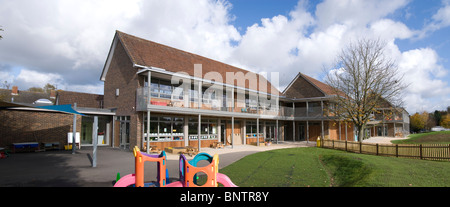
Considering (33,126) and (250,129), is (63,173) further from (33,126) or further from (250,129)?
(250,129)

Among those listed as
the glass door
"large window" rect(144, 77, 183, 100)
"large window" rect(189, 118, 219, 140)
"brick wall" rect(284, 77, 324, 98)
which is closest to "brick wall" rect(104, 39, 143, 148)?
the glass door

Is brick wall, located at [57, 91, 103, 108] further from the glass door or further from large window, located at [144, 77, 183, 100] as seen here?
large window, located at [144, 77, 183, 100]

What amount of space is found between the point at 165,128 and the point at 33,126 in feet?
26.5

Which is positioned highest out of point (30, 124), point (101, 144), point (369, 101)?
point (369, 101)

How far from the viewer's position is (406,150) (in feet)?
45.6

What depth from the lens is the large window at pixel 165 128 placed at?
636 inches

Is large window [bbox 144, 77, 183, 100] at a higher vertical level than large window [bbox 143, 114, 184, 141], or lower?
higher

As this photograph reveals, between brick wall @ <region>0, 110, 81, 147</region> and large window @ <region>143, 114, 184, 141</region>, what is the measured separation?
19.4 feet

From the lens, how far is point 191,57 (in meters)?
22.0

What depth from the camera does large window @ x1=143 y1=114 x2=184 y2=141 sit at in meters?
16.2

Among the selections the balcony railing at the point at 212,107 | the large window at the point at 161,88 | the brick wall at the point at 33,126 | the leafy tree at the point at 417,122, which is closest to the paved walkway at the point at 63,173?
the brick wall at the point at 33,126

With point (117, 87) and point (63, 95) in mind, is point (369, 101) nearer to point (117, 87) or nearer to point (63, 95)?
point (117, 87)
